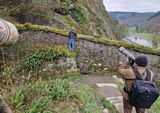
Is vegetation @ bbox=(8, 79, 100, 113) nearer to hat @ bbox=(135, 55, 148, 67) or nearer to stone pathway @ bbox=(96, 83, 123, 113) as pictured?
hat @ bbox=(135, 55, 148, 67)

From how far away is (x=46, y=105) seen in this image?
15.4 feet

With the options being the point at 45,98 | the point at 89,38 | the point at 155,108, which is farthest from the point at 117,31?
the point at 45,98

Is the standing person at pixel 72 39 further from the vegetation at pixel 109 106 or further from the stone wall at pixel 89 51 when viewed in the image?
the vegetation at pixel 109 106

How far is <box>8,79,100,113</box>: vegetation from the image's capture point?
4.54 meters

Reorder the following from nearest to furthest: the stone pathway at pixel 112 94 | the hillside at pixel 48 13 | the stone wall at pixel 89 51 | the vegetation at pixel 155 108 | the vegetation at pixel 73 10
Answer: the stone pathway at pixel 112 94 → the vegetation at pixel 155 108 → the stone wall at pixel 89 51 → the hillside at pixel 48 13 → the vegetation at pixel 73 10

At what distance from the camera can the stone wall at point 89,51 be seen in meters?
13.3

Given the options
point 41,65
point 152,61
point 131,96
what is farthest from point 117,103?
point 152,61

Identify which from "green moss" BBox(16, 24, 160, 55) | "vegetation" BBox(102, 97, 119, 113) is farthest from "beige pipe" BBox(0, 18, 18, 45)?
"green moss" BBox(16, 24, 160, 55)

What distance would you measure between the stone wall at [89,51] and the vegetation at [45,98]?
24.8 feet

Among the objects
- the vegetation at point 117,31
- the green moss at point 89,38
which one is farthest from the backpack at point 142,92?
the vegetation at point 117,31

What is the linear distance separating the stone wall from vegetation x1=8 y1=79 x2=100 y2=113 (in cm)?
755

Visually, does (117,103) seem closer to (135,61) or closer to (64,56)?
(135,61)

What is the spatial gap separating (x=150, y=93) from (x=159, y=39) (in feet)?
246

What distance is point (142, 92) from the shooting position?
550 centimetres
